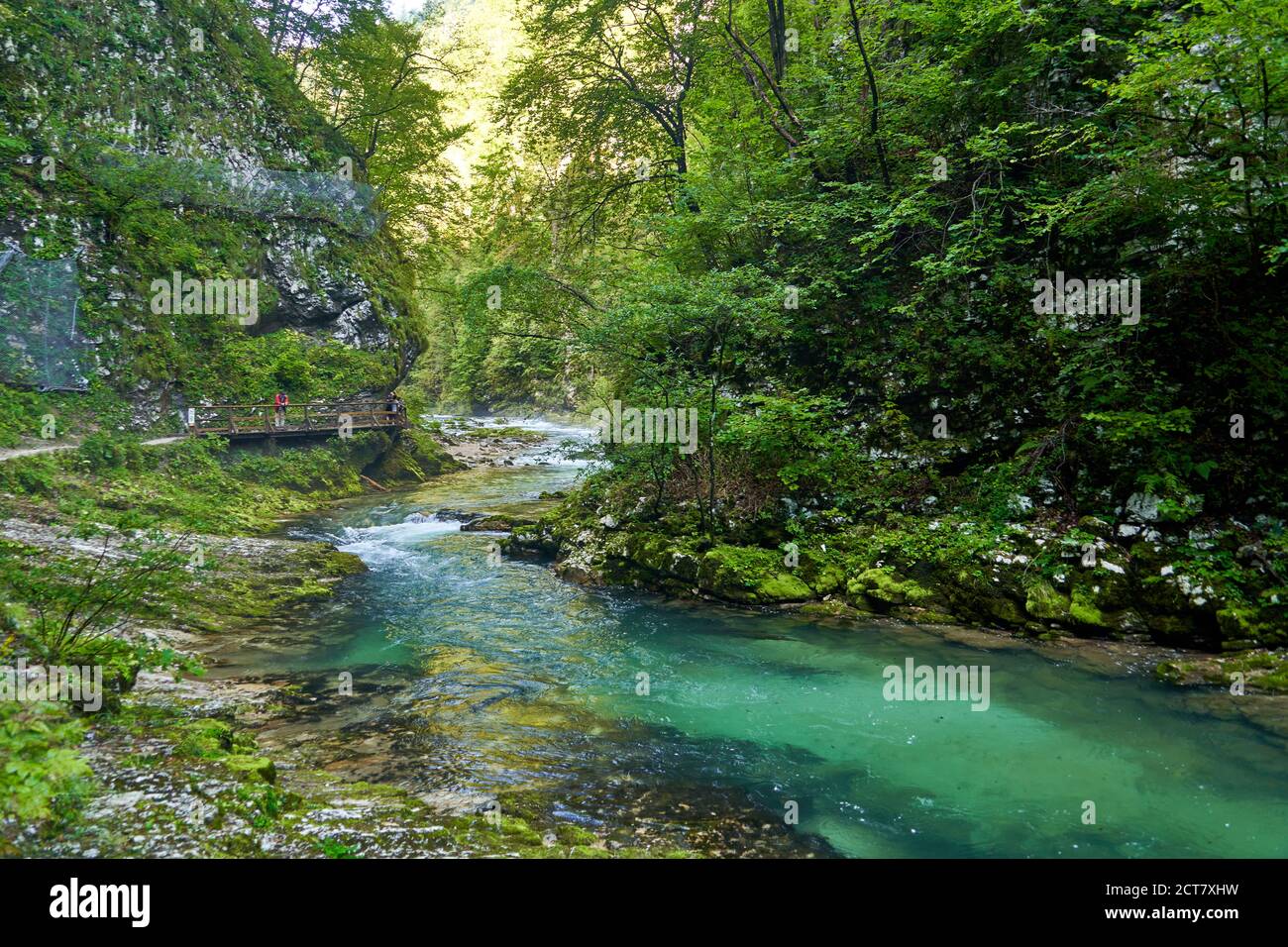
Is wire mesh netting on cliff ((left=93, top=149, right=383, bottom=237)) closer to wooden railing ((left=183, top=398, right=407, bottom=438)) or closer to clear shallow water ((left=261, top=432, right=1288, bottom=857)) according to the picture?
wooden railing ((left=183, top=398, right=407, bottom=438))

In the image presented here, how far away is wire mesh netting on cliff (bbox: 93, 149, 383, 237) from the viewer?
17797 millimetres

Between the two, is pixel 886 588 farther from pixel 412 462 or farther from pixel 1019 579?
pixel 412 462

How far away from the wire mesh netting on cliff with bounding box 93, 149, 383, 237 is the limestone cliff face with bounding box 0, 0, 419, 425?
52 mm

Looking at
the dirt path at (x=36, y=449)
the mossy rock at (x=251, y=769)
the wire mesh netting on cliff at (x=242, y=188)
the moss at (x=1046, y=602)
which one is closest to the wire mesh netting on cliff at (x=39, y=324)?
the dirt path at (x=36, y=449)

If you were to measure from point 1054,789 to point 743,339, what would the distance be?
9876 mm

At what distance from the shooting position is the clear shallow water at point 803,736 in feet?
16.2

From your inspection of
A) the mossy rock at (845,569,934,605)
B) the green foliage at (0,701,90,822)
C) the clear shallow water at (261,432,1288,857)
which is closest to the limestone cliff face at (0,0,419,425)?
the clear shallow water at (261,432,1288,857)

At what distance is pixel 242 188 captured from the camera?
21.5 metres

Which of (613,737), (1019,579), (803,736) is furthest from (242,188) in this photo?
(1019,579)

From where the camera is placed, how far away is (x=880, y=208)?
37.1 feet

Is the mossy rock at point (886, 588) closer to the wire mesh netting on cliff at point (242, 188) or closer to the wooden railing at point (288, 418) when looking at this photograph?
the wooden railing at point (288, 418)

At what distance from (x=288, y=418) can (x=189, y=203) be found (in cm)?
746

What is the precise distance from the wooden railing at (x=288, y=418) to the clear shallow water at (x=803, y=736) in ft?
39.2
